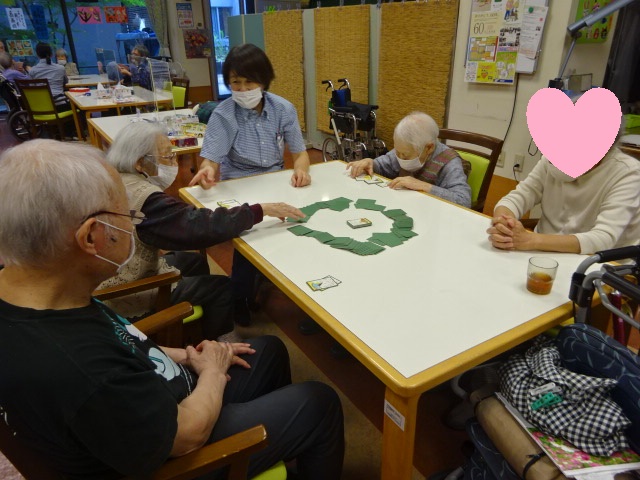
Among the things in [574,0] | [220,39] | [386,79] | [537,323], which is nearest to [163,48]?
[220,39]

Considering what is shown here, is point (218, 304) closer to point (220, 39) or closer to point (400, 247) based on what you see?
point (400, 247)

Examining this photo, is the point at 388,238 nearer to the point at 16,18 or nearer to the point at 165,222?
the point at 165,222

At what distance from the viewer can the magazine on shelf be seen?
2.86 ft

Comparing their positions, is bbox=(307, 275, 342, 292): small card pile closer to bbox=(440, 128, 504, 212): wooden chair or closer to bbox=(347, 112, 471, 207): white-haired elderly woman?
bbox=(347, 112, 471, 207): white-haired elderly woman

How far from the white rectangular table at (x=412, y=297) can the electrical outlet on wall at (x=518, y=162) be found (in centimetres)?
168

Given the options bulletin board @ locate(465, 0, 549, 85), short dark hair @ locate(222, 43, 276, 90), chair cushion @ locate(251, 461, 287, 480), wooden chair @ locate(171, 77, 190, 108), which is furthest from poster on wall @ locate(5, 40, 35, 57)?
chair cushion @ locate(251, 461, 287, 480)

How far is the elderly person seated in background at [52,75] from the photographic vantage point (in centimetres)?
591

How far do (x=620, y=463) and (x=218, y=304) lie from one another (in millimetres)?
1337

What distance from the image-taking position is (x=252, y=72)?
216cm

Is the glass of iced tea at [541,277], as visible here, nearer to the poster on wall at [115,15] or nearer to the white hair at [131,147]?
the white hair at [131,147]

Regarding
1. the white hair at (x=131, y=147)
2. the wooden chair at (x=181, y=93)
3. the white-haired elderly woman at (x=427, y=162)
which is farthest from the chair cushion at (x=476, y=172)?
the wooden chair at (x=181, y=93)

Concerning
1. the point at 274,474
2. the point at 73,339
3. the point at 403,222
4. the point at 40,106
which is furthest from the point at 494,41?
the point at 40,106

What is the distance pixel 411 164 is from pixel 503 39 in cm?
158

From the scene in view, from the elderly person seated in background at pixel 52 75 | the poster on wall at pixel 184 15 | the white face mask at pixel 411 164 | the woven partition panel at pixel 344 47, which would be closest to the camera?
the white face mask at pixel 411 164
